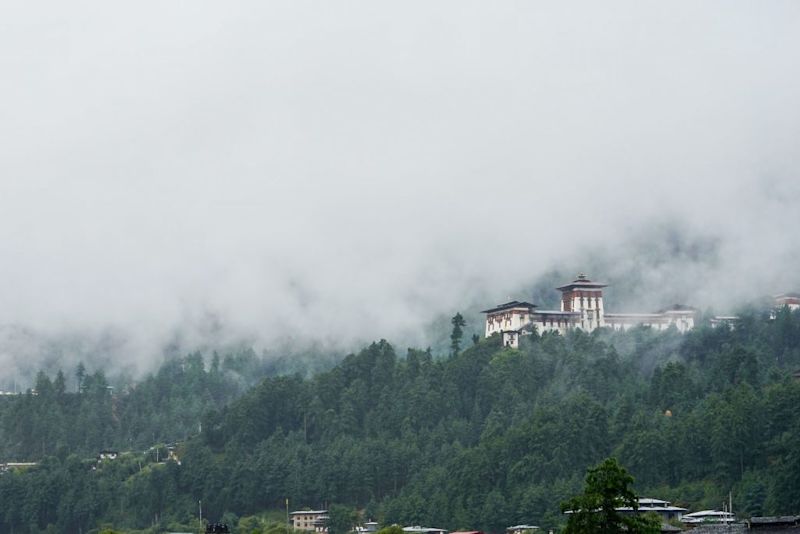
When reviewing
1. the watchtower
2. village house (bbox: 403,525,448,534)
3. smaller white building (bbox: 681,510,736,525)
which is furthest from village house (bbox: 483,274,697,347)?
smaller white building (bbox: 681,510,736,525)

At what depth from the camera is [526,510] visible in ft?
462

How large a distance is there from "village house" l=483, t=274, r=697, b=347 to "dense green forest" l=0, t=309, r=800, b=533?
5.46m

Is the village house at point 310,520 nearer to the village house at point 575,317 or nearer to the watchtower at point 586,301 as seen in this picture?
the village house at point 575,317

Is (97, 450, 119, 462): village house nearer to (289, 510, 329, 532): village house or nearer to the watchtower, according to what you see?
(289, 510, 329, 532): village house

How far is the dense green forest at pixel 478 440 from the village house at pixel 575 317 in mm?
5463

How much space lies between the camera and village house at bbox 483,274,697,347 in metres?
190

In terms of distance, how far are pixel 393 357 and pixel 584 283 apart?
2309 cm

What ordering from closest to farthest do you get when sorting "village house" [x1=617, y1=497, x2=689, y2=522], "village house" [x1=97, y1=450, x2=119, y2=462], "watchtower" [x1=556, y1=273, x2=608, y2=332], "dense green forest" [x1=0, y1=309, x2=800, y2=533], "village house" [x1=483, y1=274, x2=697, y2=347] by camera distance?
"village house" [x1=617, y1=497, x2=689, y2=522], "dense green forest" [x1=0, y1=309, x2=800, y2=533], "village house" [x1=483, y1=274, x2=697, y2=347], "village house" [x1=97, y1=450, x2=119, y2=462], "watchtower" [x1=556, y1=273, x2=608, y2=332]

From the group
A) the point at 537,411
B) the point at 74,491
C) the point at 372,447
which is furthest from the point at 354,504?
the point at 74,491

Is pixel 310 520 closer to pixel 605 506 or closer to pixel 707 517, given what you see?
pixel 707 517

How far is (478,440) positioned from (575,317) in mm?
32459

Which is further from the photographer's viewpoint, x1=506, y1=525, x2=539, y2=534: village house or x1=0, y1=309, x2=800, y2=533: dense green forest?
x1=0, y1=309, x2=800, y2=533: dense green forest

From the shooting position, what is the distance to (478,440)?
166 meters

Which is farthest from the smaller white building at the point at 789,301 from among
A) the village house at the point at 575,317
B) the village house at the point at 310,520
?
the village house at the point at 310,520
